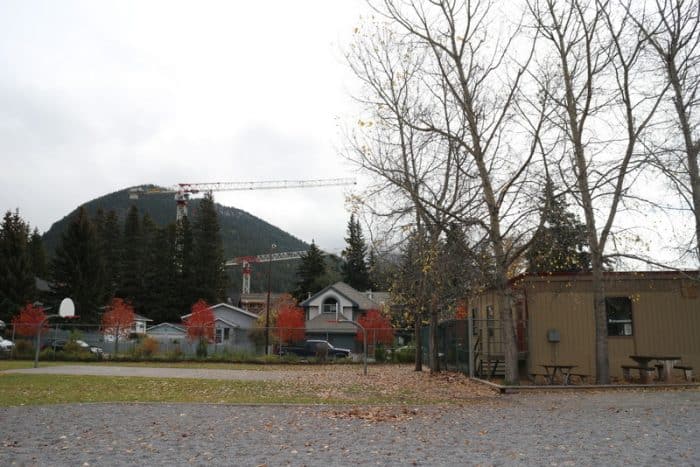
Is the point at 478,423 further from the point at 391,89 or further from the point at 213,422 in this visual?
the point at 391,89

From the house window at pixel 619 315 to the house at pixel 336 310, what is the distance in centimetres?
3318

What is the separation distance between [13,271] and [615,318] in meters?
48.1

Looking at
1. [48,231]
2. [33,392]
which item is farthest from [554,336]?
[48,231]

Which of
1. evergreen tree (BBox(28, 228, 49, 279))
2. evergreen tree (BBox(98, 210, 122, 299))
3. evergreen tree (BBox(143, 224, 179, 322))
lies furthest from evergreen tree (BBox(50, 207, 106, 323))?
evergreen tree (BBox(28, 228, 49, 279))

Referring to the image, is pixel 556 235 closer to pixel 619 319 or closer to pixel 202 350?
pixel 619 319

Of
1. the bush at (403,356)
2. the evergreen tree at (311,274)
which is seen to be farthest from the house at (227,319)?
the bush at (403,356)

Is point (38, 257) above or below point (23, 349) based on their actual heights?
above

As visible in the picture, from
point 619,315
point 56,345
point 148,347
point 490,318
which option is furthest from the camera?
point 56,345

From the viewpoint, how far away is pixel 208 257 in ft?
228

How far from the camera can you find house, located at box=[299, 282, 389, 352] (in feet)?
171

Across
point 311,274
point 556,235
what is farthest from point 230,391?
point 311,274

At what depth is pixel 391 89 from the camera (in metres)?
18.9

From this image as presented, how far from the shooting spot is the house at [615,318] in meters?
19.0

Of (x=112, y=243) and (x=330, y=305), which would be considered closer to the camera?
(x=330, y=305)
